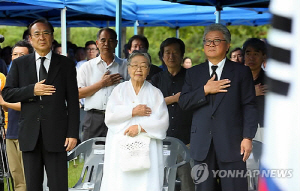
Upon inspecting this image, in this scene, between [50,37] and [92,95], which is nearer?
[50,37]

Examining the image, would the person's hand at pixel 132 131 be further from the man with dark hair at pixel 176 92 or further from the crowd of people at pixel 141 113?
the man with dark hair at pixel 176 92

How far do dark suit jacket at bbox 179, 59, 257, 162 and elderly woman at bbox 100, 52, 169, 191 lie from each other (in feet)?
2.09

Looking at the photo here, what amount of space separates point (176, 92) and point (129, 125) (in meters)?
1.01

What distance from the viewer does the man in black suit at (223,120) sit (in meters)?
4.64

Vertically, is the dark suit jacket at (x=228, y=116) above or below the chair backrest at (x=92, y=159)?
above

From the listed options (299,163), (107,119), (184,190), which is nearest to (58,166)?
(107,119)

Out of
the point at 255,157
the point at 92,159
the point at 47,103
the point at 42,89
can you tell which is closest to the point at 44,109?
the point at 47,103

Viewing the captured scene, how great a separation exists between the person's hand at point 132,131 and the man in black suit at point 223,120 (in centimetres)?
66

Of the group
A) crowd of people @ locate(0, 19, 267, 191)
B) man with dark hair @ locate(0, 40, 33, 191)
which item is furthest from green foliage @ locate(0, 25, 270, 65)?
crowd of people @ locate(0, 19, 267, 191)

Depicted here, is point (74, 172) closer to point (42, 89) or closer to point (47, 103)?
point (47, 103)

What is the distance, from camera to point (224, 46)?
4828 mm

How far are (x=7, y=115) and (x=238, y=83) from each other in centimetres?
327

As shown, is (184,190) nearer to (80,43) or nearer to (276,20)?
(276,20)

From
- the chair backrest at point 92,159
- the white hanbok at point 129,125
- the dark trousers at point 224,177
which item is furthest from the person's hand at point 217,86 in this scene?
the chair backrest at point 92,159
